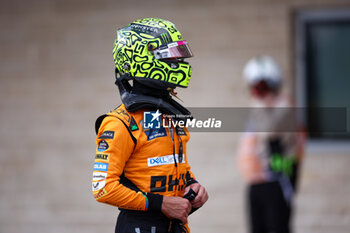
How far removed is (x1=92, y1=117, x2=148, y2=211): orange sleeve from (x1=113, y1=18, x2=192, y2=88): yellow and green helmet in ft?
0.89

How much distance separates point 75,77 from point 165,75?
343 cm

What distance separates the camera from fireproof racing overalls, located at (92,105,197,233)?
239 centimetres

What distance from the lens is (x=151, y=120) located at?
8.34 feet

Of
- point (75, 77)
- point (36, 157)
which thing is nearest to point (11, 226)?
point (36, 157)

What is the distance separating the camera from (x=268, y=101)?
15.0 feet

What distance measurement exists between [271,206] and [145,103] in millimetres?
2328

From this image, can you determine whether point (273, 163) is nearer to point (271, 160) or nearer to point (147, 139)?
point (271, 160)

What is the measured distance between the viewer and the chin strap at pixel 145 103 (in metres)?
2.51

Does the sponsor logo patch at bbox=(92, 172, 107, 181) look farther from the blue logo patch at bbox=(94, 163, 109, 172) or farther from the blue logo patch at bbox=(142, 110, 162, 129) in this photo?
the blue logo patch at bbox=(142, 110, 162, 129)

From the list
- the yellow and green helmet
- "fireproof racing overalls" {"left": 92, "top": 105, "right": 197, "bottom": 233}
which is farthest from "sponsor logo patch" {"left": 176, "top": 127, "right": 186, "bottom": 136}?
the yellow and green helmet

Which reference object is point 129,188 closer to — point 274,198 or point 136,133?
point 136,133

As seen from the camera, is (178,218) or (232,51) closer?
(178,218)

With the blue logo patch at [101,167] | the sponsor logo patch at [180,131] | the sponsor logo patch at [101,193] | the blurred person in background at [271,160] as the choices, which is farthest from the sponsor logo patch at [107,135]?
the blurred person in background at [271,160]

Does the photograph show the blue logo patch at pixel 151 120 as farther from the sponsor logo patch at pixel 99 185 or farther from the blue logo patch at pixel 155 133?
the sponsor logo patch at pixel 99 185
